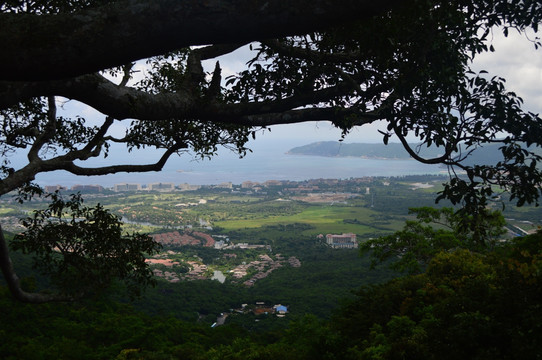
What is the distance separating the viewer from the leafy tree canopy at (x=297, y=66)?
177 centimetres

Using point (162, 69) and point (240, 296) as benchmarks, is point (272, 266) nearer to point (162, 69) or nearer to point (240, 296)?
point (240, 296)

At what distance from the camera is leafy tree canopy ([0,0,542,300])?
1.77 metres

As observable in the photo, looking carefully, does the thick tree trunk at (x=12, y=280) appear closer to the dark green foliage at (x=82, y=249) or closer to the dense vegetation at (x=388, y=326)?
the dark green foliage at (x=82, y=249)

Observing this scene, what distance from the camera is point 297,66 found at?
13.1 ft

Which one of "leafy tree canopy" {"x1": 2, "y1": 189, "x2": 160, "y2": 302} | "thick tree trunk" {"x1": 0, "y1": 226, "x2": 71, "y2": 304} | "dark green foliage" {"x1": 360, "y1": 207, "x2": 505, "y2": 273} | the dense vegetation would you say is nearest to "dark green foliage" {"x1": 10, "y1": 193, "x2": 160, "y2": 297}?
"leafy tree canopy" {"x1": 2, "y1": 189, "x2": 160, "y2": 302}

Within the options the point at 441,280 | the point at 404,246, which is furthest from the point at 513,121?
the point at 404,246

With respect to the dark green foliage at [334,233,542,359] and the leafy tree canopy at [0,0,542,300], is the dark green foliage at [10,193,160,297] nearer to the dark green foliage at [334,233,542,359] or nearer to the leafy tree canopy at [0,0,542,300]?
the leafy tree canopy at [0,0,542,300]

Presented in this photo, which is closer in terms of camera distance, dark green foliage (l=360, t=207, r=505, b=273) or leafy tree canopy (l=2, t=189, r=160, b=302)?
leafy tree canopy (l=2, t=189, r=160, b=302)

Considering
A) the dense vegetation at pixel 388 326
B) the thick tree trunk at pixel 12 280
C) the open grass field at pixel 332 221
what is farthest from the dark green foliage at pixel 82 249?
the open grass field at pixel 332 221

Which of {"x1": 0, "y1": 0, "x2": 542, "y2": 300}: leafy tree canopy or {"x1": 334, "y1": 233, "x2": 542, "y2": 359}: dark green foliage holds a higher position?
{"x1": 0, "y1": 0, "x2": 542, "y2": 300}: leafy tree canopy

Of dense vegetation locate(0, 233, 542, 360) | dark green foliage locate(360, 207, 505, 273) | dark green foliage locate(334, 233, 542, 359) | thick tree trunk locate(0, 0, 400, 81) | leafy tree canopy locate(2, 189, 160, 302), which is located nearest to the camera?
thick tree trunk locate(0, 0, 400, 81)

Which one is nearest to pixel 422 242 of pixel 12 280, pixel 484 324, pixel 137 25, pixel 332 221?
pixel 484 324

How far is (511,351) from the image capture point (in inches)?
133

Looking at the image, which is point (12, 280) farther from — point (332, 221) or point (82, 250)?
point (332, 221)
